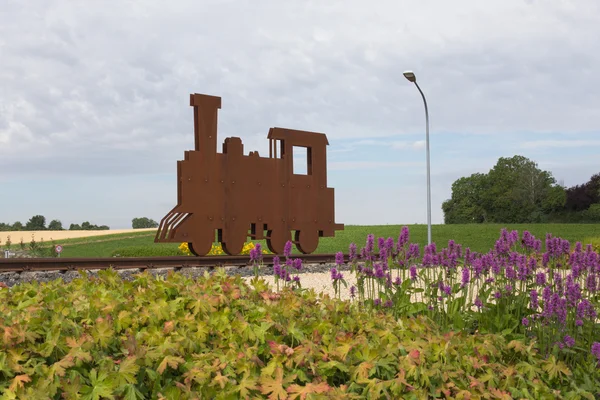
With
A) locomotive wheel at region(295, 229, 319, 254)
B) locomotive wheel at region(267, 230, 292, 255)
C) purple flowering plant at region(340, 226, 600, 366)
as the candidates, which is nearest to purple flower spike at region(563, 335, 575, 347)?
purple flowering plant at region(340, 226, 600, 366)

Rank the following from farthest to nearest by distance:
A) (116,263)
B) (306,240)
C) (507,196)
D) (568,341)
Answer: (507,196) → (306,240) → (116,263) → (568,341)

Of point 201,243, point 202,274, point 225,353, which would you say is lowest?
point 202,274

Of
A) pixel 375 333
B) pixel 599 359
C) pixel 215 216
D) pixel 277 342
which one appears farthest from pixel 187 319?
pixel 215 216

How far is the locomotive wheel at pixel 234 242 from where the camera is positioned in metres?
14.8

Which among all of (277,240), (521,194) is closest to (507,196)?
(521,194)

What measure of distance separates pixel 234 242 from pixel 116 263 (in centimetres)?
304

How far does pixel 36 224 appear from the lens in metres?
43.8

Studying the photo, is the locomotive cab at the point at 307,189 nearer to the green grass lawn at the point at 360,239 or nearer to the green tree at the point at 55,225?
the green grass lawn at the point at 360,239

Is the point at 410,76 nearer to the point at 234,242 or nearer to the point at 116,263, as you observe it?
the point at 234,242

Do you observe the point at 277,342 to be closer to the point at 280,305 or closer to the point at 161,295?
the point at 280,305

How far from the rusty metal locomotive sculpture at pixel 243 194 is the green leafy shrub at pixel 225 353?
9274 millimetres

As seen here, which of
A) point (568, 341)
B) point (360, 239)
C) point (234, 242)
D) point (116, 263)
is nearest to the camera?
point (568, 341)

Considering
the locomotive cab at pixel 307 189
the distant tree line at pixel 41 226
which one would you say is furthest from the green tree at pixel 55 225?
the locomotive cab at pixel 307 189

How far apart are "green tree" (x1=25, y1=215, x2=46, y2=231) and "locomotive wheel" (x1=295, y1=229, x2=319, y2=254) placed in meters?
32.6
